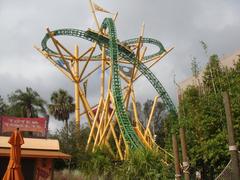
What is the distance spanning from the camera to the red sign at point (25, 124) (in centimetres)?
2314

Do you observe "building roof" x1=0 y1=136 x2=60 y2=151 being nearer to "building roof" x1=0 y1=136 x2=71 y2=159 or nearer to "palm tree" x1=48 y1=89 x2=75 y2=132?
"building roof" x1=0 y1=136 x2=71 y2=159

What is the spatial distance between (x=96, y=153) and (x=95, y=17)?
38.4ft

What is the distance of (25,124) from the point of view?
23672 millimetres

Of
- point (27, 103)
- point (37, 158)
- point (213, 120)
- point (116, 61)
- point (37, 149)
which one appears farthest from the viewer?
point (27, 103)

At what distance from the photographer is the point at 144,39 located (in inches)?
1421

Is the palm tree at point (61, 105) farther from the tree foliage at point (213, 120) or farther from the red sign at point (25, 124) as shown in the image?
the tree foliage at point (213, 120)

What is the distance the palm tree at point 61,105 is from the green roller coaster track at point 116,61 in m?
13.7

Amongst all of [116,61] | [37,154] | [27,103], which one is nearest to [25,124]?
[37,154]

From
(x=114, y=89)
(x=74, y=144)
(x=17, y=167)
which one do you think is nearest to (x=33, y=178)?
(x=17, y=167)

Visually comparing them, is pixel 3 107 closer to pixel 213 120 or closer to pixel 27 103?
pixel 27 103

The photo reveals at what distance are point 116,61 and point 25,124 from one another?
30.9ft

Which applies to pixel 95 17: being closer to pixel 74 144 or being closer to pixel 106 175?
pixel 74 144

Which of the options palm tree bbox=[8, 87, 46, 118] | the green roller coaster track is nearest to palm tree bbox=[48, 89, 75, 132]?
palm tree bbox=[8, 87, 46, 118]

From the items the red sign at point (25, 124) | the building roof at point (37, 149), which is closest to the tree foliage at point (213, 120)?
the building roof at point (37, 149)
